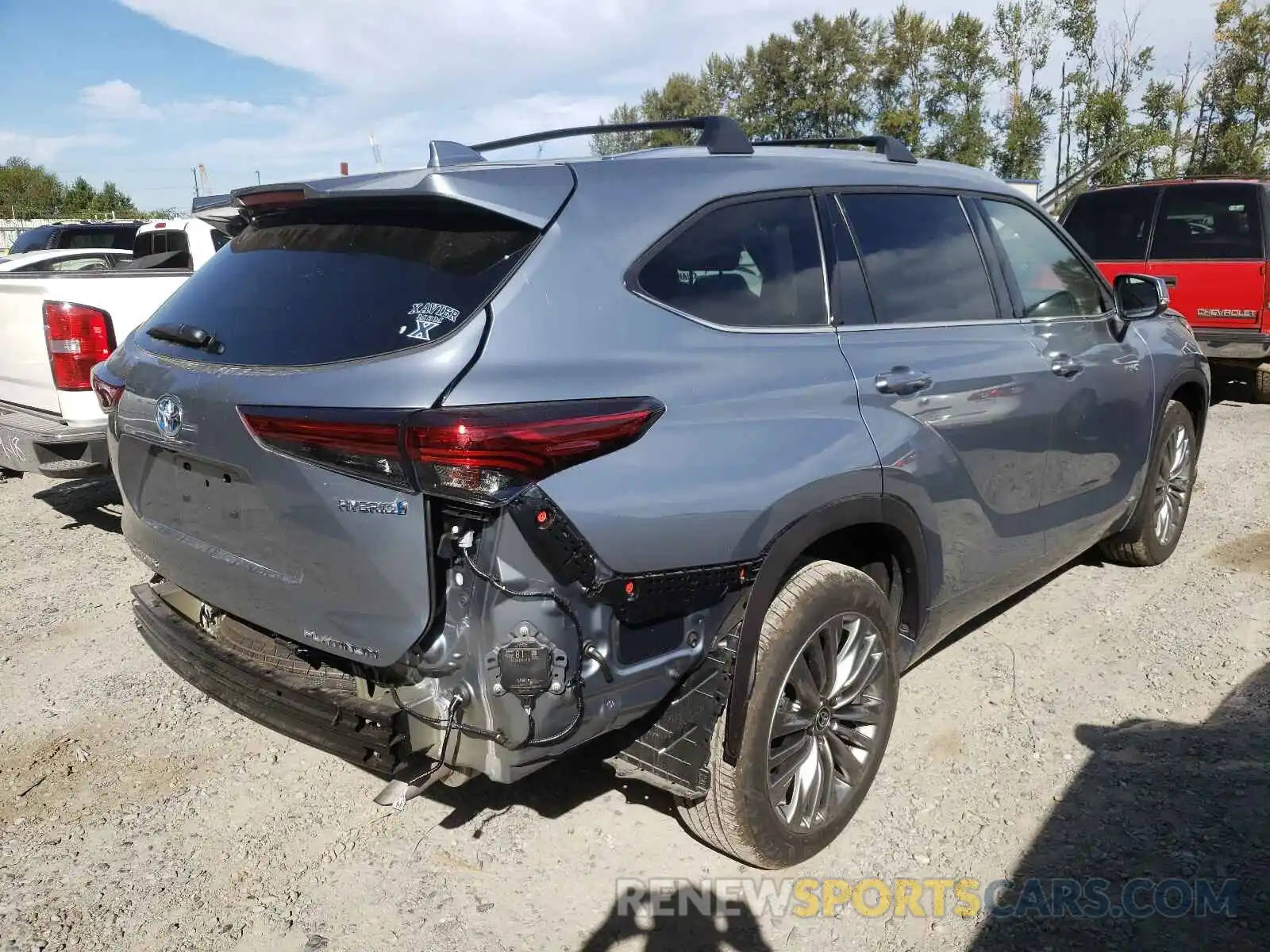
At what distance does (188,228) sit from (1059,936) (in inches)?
310

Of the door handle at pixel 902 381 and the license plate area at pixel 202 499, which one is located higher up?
the door handle at pixel 902 381

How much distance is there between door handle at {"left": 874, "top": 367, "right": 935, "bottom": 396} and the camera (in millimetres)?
2791

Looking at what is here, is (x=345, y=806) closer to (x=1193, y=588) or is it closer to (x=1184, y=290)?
(x=1193, y=588)

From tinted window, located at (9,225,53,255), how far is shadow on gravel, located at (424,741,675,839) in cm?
1515

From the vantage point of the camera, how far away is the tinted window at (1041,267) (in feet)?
12.0

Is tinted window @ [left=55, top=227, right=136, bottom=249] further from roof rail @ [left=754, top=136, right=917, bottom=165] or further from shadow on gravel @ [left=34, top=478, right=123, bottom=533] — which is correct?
roof rail @ [left=754, top=136, right=917, bottom=165]

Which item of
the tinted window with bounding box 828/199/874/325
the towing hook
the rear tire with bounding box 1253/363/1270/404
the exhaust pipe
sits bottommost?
the rear tire with bounding box 1253/363/1270/404

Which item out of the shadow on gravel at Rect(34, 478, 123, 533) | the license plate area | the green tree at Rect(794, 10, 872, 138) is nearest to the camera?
the license plate area

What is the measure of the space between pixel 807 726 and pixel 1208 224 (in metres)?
8.30

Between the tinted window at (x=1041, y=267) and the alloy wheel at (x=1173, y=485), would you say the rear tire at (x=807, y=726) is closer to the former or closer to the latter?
the tinted window at (x=1041, y=267)

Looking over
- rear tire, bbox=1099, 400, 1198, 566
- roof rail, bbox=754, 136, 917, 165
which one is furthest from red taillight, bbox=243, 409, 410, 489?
rear tire, bbox=1099, 400, 1198, 566

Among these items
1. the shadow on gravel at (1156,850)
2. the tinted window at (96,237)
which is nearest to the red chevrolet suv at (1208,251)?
the shadow on gravel at (1156,850)

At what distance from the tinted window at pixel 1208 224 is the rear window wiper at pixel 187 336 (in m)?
8.94

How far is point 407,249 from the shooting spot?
230 centimetres
